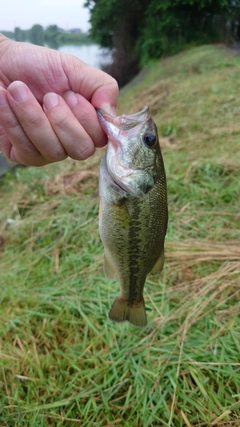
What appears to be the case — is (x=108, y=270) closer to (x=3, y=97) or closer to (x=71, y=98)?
(x=71, y=98)

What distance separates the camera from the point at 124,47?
26.7m

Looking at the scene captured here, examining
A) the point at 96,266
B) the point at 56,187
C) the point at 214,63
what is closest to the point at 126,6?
the point at 214,63

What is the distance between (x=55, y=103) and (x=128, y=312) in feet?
3.88

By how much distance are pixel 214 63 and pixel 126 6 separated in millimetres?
16751

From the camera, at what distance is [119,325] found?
2635 mm

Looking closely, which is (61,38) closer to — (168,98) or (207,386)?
(168,98)

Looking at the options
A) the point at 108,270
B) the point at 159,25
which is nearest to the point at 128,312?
the point at 108,270

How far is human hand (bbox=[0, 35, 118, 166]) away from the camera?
60.2 inches

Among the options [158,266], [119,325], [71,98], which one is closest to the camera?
[71,98]

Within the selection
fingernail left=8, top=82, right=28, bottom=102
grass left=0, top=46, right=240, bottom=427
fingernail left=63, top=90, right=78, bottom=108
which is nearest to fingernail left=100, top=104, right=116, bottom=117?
fingernail left=63, top=90, right=78, bottom=108

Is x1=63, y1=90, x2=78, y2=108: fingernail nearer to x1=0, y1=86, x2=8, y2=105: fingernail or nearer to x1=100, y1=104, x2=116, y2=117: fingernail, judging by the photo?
x1=100, y1=104, x2=116, y2=117: fingernail

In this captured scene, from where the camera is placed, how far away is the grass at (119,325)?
2.15m

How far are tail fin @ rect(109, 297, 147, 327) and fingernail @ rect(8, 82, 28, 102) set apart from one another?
3.86 feet

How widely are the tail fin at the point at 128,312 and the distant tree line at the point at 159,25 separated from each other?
2301 centimetres
